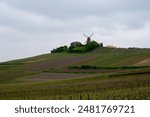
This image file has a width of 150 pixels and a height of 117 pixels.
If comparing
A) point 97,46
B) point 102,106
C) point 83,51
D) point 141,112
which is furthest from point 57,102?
point 97,46

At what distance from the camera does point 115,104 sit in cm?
1302

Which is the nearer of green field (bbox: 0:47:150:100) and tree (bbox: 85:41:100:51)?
green field (bbox: 0:47:150:100)

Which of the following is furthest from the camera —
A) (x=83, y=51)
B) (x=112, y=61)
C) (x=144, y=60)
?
(x=83, y=51)

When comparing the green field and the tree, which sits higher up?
the tree

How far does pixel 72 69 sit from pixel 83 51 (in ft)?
185

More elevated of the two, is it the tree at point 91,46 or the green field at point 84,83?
the tree at point 91,46

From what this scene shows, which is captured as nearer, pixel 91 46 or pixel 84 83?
pixel 84 83

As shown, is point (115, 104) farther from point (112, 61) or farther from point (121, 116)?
point (112, 61)

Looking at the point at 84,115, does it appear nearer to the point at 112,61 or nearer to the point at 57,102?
the point at 57,102

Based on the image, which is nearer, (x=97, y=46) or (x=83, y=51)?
(x=83, y=51)

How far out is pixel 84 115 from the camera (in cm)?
1241

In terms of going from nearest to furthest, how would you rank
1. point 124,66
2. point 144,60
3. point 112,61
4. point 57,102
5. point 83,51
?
point 57,102
point 124,66
point 144,60
point 112,61
point 83,51

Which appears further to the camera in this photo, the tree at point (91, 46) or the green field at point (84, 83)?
the tree at point (91, 46)

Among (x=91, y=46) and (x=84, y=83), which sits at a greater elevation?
(x=91, y=46)
